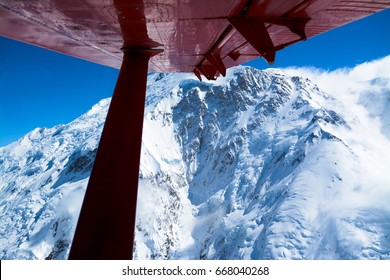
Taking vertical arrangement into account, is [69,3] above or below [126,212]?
above

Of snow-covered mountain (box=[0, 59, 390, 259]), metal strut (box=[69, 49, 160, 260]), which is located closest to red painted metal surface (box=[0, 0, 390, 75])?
metal strut (box=[69, 49, 160, 260])

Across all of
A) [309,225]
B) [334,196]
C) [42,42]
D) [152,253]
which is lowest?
[152,253]

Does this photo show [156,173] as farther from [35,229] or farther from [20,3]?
[20,3]

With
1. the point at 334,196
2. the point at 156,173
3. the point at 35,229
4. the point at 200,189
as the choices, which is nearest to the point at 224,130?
the point at 200,189

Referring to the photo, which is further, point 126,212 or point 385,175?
point 385,175

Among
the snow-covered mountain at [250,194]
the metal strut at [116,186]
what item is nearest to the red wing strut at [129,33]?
the metal strut at [116,186]

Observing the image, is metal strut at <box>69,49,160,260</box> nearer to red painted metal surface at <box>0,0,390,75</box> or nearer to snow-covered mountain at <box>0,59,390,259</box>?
red painted metal surface at <box>0,0,390,75</box>

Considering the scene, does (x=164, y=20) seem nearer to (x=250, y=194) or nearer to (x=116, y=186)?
(x=116, y=186)
